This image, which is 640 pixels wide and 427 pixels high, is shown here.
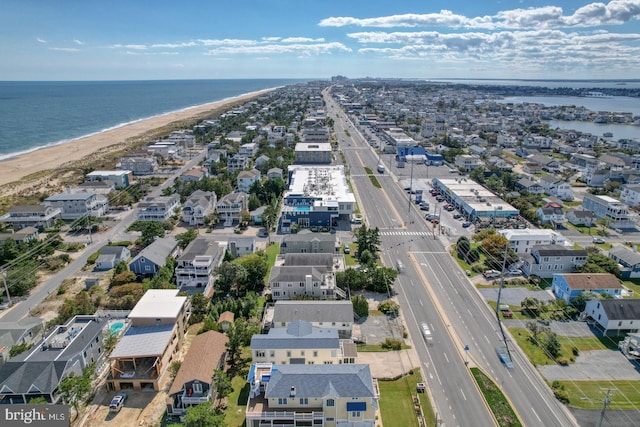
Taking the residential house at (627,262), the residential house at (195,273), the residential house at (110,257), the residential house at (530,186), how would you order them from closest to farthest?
1. the residential house at (195,273)
2. the residential house at (627,262)
3. the residential house at (110,257)
4. the residential house at (530,186)

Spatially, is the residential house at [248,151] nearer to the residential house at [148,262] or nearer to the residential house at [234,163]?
the residential house at [234,163]

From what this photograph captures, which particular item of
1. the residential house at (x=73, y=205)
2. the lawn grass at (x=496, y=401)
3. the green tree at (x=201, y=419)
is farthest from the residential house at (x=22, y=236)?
the lawn grass at (x=496, y=401)

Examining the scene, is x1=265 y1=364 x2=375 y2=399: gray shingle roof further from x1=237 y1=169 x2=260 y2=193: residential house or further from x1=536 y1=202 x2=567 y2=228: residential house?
x1=237 y1=169 x2=260 y2=193: residential house

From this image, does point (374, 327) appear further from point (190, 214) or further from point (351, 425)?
point (190, 214)

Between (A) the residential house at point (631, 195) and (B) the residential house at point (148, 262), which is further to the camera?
(A) the residential house at point (631, 195)

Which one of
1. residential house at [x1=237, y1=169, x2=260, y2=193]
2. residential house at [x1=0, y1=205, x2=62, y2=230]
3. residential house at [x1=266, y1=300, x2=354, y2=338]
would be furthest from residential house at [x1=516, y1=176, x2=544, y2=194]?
residential house at [x1=0, y1=205, x2=62, y2=230]

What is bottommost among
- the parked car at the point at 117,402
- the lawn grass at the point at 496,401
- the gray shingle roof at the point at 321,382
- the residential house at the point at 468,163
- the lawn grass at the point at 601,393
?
the lawn grass at the point at 601,393
